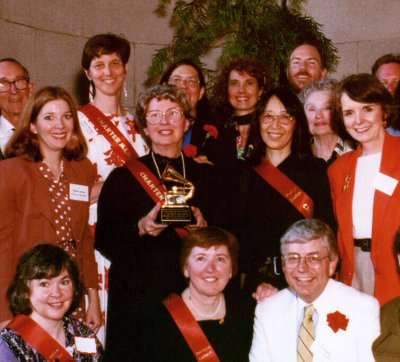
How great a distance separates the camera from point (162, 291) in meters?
3.44

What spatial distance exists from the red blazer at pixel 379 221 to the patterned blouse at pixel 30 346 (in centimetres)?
139

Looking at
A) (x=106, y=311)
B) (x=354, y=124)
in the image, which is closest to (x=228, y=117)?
(x=354, y=124)

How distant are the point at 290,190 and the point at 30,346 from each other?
1.57 m

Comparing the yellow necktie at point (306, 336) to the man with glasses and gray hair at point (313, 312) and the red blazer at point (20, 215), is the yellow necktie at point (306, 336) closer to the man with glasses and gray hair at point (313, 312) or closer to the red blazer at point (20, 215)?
the man with glasses and gray hair at point (313, 312)

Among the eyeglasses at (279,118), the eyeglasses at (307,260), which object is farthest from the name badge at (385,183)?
the eyeglasses at (279,118)

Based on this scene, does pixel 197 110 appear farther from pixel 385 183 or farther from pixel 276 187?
pixel 385 183

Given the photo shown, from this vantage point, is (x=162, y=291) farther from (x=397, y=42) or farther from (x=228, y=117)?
(x=397, y=42)

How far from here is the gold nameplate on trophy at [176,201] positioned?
325cm

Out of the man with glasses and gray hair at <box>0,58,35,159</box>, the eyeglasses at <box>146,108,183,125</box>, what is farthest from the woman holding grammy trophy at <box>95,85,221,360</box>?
the man with glasses and gray hair at <box>0,58,35,159</box>

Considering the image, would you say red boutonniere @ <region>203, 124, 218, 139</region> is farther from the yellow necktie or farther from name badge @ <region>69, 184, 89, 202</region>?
the yellow necktie

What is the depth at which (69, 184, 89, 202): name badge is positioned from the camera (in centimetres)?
358

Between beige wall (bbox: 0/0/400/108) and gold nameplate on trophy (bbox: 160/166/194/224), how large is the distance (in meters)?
2.97

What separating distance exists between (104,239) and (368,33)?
422cm

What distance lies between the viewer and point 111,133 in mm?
4062
